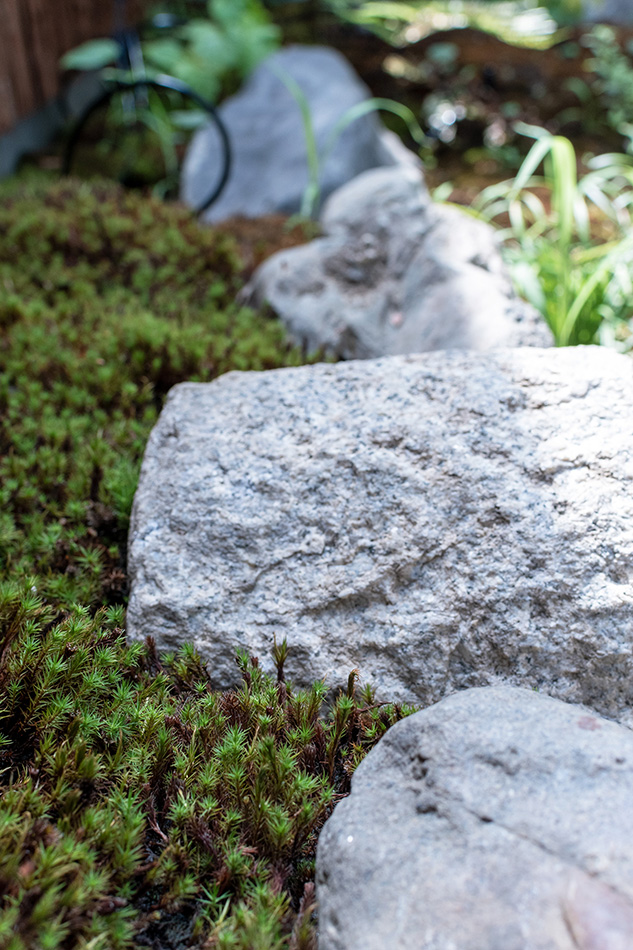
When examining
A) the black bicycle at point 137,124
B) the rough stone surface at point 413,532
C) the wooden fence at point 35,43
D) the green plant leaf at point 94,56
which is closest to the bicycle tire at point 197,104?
the black bicycle at point 137,124

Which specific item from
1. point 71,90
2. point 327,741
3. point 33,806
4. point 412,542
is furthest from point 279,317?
point 71,90

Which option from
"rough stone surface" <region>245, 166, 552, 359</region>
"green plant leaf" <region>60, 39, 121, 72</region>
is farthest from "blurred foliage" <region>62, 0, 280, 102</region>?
"rough stone surface" <region>245, 166, 552, 359</region>

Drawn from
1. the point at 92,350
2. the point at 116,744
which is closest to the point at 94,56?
the point at 92,350

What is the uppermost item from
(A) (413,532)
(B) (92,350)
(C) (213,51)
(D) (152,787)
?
(C) (213,51)

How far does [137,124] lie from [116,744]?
7.39 metres

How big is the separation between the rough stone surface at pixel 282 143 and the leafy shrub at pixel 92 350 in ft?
4.81

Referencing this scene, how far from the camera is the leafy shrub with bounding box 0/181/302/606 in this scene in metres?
2.69

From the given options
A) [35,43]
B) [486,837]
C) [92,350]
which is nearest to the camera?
[486,837]

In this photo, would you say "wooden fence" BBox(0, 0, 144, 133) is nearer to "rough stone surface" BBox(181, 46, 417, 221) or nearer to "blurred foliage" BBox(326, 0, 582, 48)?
"rough stone surface" BBox(181, 46, 417, 221)

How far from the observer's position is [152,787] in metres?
1.82

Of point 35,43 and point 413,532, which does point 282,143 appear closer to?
point 35,43

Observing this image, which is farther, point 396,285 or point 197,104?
point 197,104

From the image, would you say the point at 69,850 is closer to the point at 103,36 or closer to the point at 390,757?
the point at 390,757

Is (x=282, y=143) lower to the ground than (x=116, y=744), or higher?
higher
